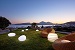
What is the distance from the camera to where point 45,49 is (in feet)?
18.6

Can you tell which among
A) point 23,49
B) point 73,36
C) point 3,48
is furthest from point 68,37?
point 3,48

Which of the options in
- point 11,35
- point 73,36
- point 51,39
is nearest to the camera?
point 73,36

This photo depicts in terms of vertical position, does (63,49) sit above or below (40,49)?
above

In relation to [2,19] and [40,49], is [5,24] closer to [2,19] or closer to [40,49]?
[2,19]

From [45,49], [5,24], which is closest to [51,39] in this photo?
[45,49]

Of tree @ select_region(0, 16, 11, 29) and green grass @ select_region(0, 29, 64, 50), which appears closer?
green grass @ select_region(0, 29, 64, 50)

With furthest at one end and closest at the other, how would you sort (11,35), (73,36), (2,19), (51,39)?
(2,19), (11,35), (51,39), (73,36)

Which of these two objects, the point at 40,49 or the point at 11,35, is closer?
the point at 40,49

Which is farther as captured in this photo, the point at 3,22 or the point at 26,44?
the point at 3,22

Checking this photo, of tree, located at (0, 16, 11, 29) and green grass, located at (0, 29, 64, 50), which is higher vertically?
tree, located at (0, 16, 11, 29)

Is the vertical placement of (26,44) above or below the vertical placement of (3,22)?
below

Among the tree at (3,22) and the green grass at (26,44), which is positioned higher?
the tree at (3,22)

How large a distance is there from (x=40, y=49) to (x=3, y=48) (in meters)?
1.64

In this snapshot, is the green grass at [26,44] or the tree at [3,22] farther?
the tree at [3,22]
